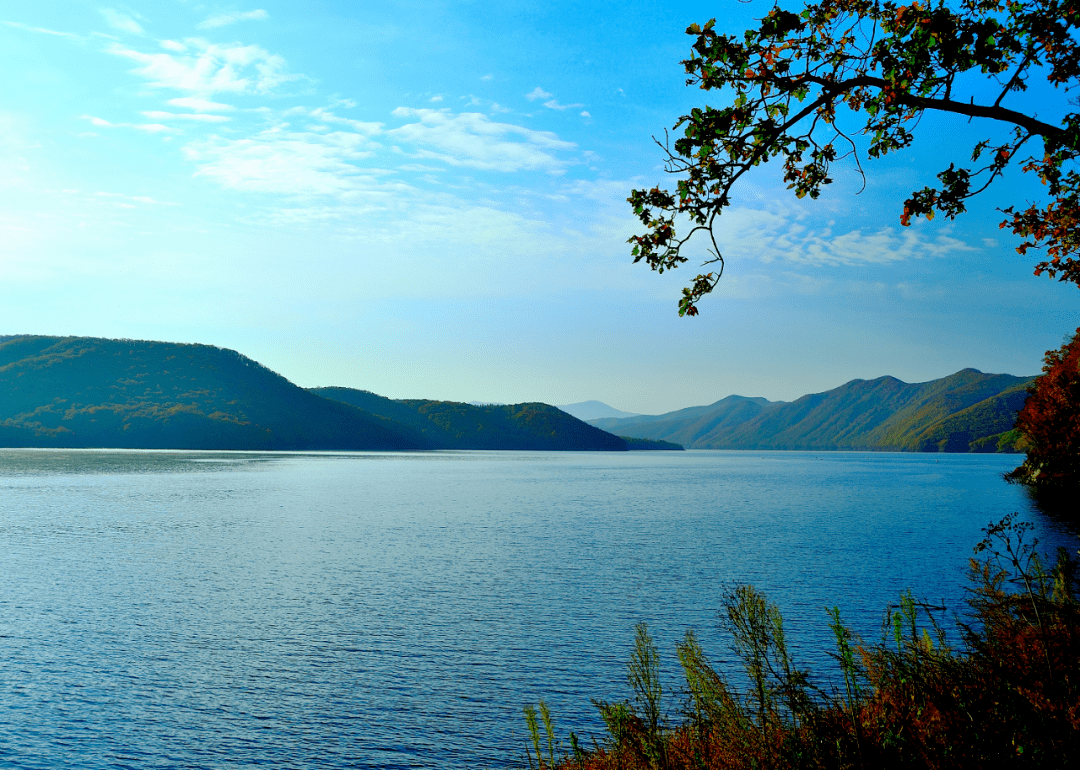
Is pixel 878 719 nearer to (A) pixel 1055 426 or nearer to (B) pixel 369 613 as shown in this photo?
(B) pixel 369 613

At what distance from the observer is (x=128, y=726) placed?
1398 centimetres

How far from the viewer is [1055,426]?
80.1m

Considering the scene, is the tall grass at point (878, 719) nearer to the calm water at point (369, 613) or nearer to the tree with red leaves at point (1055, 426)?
the calm water at point (369, 613)

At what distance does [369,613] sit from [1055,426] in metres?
86.4

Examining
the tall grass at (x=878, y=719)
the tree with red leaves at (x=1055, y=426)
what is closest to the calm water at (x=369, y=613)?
the tall grass at (x=878, y=719)

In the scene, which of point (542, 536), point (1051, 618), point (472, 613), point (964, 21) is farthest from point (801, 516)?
point (964, 21)

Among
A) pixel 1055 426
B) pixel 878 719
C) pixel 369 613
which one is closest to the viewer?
pixel 878 719

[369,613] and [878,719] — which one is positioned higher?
[878,719]

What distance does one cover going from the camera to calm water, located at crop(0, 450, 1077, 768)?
546 inches

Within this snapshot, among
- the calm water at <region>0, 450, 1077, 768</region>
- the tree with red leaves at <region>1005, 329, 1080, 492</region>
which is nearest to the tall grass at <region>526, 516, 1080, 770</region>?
the calm water at <region>0, 450, 1077, 768</region>

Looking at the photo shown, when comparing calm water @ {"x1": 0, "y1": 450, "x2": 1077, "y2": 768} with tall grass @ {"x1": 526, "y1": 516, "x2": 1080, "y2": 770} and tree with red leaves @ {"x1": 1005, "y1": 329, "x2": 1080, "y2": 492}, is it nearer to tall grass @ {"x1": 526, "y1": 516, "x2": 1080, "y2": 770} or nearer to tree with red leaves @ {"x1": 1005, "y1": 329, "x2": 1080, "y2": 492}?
tall grass @ {"x1": 526, "y1": 516, "x2": 1080, "y2": 770}

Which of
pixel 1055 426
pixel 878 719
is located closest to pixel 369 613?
pixel 878 719

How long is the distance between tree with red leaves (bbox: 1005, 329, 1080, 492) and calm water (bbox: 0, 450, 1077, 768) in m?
26.8

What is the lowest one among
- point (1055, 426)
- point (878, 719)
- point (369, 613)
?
point (369, 613)
